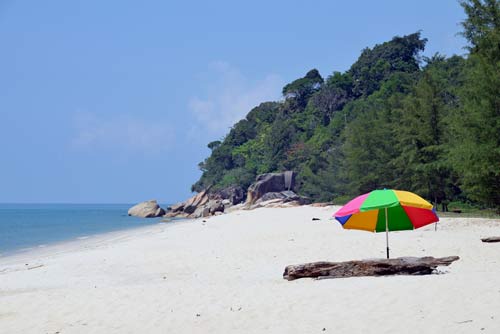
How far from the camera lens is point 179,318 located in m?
8.36

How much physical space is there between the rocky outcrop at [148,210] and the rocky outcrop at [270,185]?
14005mm

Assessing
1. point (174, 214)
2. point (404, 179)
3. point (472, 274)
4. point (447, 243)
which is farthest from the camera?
point (174, 214)

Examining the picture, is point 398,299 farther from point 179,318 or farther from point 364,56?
point 364,56

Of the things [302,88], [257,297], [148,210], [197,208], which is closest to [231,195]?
[197,208]

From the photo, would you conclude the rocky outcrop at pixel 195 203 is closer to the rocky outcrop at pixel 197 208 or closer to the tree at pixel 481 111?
the rocky outcrop at pixel 197 208

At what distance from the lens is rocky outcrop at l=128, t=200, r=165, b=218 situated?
77562 millimetres

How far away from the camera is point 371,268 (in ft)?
35.9

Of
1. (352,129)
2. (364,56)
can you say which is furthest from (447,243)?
(364,56)

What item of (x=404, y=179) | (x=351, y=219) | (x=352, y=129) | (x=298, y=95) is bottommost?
(x=351, y=219)

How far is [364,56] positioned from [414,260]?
101 m

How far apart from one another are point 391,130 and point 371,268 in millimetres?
33959

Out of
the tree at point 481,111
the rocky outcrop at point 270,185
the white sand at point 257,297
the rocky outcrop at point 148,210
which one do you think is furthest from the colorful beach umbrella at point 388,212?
Answer: the rocky outcrop at point 148,210

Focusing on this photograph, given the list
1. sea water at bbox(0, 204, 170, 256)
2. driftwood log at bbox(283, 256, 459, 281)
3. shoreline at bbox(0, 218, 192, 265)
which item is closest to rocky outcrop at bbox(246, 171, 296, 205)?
sea water at bbox(0, 204, 170, 256)

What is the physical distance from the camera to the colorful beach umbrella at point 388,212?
456 inches
